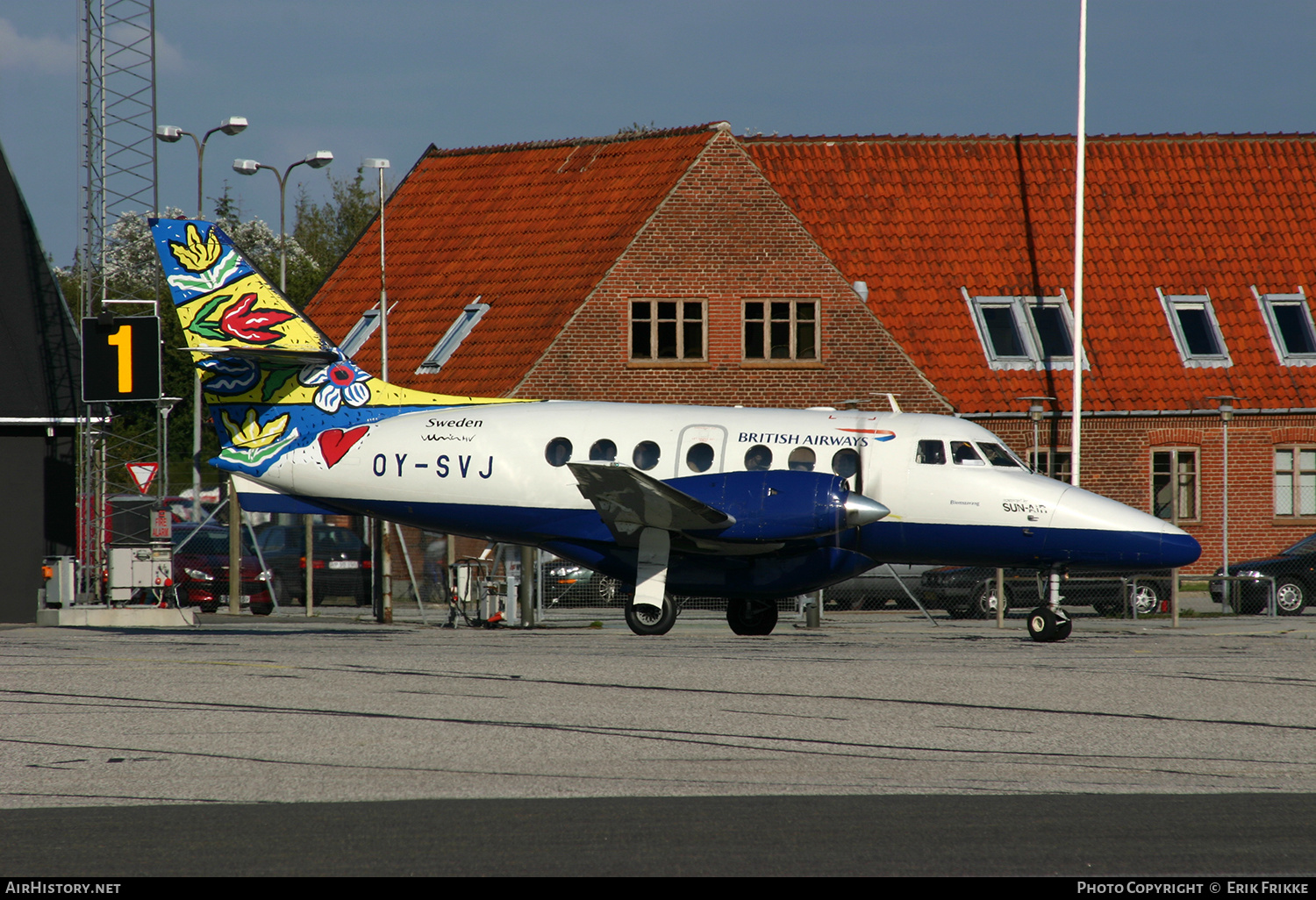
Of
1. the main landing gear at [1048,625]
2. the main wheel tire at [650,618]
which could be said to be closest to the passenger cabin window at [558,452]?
the main wheel tire at [650,618]

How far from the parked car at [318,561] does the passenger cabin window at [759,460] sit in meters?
12.1

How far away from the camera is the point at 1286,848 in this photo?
759 cm

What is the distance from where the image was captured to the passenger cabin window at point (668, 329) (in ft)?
111

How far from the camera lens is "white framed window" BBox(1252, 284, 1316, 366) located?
3675 centimetres

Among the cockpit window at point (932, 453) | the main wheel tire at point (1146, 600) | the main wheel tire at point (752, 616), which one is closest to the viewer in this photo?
the cockpit window at point (932, 453)

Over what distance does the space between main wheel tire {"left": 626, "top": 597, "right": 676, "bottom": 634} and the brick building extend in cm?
1289

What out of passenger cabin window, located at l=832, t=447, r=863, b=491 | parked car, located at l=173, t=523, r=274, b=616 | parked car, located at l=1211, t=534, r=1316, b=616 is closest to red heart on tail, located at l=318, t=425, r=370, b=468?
passenger cabin window, located at l=832, t=447, r=863, b=491

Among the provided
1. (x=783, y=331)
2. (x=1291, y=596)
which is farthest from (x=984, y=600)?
(x=783, y=331)

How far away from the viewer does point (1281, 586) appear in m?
29.7

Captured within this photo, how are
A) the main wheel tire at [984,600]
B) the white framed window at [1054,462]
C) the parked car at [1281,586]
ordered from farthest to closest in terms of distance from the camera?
the white framed window at [1054,462] < the parked car at [1281,586] < the main wheel tire at [984,600]

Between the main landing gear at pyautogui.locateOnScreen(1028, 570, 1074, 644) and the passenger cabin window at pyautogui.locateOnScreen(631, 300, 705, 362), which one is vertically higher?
the passenger cabin window at pyautogui.locateOnScreen(631, 300, 705, 362)

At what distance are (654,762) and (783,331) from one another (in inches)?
961

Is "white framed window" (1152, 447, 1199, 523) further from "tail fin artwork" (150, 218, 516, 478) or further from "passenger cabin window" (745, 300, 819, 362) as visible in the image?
"tail fin artwork" (150, 218, 516, 478)

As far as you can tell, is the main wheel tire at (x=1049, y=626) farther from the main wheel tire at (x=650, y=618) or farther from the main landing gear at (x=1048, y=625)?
the main wheel tire at (x=650, y=618)
